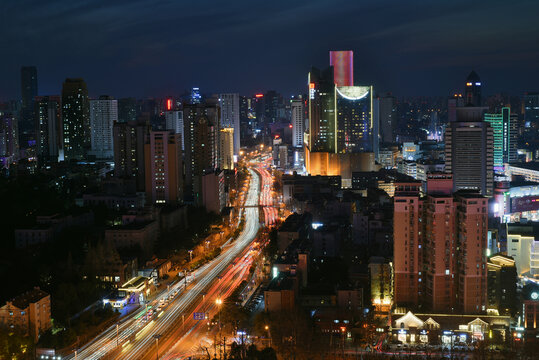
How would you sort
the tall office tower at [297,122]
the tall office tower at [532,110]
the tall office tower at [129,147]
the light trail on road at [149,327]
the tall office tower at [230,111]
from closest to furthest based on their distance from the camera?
the light trail on road at [149,327], the tall office tower at [129,147], the tall office tower at [297,122], the tall office tower at [230,111], the tall office tower at [532,110]

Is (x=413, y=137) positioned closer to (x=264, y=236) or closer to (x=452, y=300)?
(x=264, y=236)

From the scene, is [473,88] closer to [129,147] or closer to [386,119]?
[129,147]

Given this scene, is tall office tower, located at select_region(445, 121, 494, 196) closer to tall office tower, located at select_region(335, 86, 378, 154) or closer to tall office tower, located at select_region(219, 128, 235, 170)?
tall office tower, located at select_region(335, 86, 378, 154)

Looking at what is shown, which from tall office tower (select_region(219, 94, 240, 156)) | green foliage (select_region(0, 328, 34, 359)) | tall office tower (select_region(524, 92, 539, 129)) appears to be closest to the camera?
green foliage (select_region(0, 328, 34, 359))

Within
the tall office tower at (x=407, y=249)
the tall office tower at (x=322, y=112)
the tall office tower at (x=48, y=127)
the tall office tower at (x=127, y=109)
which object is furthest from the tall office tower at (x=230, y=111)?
the tall office tower at (x=407, y=249)

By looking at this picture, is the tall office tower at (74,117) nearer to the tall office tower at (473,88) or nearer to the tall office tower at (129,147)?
the tall office tower at (129,147)

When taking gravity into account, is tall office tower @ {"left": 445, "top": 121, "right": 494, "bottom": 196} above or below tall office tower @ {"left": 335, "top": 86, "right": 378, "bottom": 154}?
below

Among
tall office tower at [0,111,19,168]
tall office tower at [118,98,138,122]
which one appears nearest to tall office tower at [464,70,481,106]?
tall office tower at [0,111,19,168]

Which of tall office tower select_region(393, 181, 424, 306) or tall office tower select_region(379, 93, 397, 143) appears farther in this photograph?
tall office tower select_region(379, 93, 397, 143)
